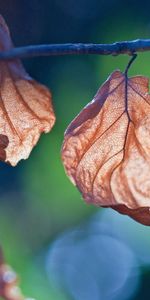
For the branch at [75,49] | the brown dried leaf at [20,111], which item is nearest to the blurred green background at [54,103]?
the brown dried leaf at [20,111]

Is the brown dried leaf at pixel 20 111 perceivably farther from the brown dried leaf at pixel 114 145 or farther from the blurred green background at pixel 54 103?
the blurred green background at pixel 54 103

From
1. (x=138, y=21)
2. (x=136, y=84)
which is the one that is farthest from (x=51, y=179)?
(x=136, y=84)

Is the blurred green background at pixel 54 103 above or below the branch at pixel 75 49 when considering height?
below

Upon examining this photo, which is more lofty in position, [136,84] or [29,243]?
[136,84]

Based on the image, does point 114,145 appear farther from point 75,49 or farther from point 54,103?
point 54,103

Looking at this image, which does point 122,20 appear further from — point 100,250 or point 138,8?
point 100,250

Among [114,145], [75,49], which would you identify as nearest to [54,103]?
[114,145]
